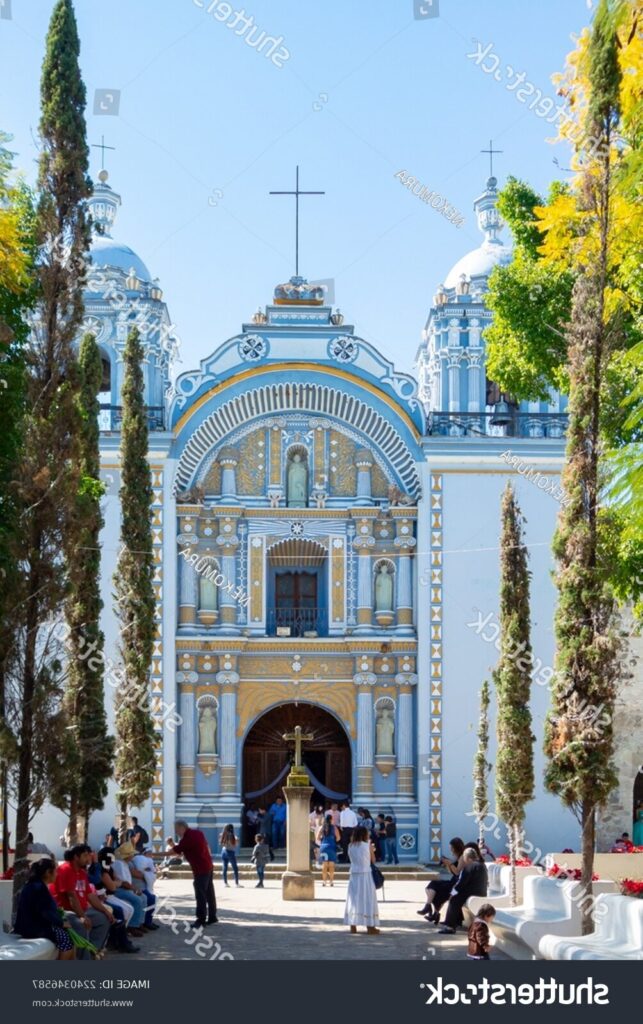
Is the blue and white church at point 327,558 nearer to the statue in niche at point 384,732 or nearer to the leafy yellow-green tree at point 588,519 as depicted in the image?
the statue in niche at point 384,732

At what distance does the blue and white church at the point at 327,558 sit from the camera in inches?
1219

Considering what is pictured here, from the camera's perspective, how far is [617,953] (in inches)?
460

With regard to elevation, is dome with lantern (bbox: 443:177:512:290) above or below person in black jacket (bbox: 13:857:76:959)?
above

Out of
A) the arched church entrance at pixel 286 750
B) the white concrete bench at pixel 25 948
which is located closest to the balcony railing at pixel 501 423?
the arched church entrance at pixel 286 750

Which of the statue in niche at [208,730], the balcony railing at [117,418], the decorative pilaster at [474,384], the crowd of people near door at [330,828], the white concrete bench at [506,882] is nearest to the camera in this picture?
the white concrete bench at [506,882]

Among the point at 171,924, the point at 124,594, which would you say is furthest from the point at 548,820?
the point at 171,924

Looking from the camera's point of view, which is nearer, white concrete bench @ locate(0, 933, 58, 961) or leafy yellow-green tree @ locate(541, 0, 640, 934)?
white concrete bench @ locate(0, 933, 58, 961)

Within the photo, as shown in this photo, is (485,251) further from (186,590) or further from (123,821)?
(123,821)

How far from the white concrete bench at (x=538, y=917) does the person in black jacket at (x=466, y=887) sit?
49 cm

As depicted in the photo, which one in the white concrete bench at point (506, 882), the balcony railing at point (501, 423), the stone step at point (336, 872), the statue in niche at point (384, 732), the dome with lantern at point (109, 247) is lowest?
the stone step at point (336, 872)

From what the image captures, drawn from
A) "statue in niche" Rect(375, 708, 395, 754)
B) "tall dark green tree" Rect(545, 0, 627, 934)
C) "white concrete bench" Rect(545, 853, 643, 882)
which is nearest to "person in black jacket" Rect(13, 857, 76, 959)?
"tall dark green tree" Rect(545, 0, 627, 934)

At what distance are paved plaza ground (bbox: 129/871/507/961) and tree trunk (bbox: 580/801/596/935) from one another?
3.78 feet

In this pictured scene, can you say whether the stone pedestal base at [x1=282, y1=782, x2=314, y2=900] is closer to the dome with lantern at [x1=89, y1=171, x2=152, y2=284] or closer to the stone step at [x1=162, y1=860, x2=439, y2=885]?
the stone step at [x1=162, y1=860, x2=439, y2=885]

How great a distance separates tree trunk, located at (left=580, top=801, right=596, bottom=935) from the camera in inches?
539
